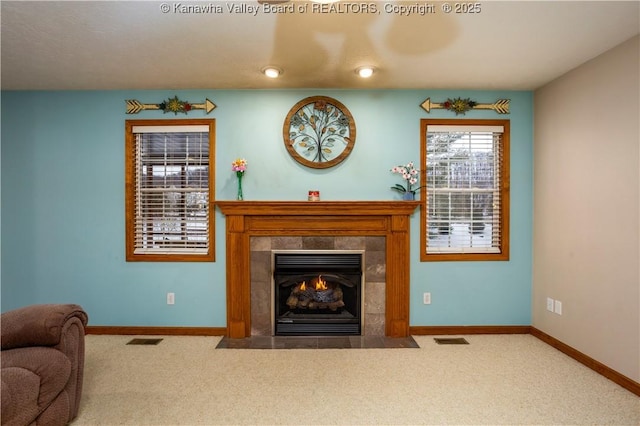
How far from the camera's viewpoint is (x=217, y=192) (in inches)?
135

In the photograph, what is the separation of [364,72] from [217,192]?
1.88 m

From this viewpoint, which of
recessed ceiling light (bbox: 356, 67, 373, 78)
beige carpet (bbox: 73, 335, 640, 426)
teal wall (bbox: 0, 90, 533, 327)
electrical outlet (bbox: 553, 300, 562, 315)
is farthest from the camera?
teal wall (bbox: 0, 90, 533, 327)

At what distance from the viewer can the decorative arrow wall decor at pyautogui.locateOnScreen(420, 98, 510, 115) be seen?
3.41 m

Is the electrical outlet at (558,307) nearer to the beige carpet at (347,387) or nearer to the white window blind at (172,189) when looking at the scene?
the beige carpet at (347,387)

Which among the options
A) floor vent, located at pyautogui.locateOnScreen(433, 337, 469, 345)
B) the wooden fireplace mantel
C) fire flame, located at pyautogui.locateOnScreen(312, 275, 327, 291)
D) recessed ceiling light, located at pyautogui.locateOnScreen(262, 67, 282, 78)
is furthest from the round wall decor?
floor vent, located at pyautogui.locateOnScreen(433, 337, 469, 345)

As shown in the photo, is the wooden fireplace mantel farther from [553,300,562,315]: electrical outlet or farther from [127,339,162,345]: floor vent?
[553,300,562,315]: electrical outlet

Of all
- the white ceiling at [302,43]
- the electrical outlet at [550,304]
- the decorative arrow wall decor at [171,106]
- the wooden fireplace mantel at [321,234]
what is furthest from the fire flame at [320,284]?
the electrical outlet at [550,304]

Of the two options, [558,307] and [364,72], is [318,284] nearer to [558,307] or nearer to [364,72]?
[364,72]

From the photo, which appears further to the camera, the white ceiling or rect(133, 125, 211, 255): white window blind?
rect(133, 125, 211, 255): white window blind

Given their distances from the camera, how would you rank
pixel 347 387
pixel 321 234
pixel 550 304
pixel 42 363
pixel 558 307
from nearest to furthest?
1. pixel 42 363
2. pixel 347 387
3. pixel 558 307
4. pixel 550 304
5. pixel 321 234

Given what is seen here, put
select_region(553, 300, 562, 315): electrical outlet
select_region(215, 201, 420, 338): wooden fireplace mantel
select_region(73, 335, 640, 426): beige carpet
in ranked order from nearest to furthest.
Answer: select_region(73, 335, 640, 426): beige carpet → select_region(553, 300, 562, 315): electrical outlet → select_region(215, 201, 420, 338): wooden fireplace mantel

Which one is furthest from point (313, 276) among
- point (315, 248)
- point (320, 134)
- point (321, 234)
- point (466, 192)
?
point (466, 192)

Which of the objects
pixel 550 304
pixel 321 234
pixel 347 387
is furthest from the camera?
pixel 321 234

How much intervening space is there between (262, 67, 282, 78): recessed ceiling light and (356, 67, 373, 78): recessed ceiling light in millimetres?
708
